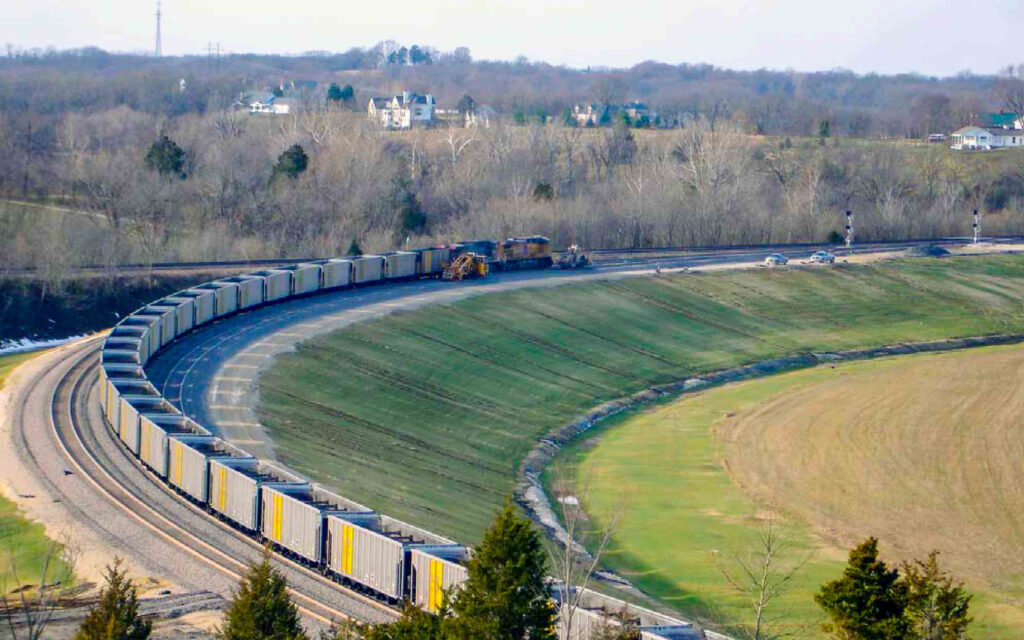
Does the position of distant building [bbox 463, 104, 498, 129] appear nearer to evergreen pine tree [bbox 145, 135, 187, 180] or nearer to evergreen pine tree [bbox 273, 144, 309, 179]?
evergreen pine tree [bbox 273, 144, 309, 179]

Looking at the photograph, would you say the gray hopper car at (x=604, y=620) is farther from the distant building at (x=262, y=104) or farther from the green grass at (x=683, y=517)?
the distant building at (x=262, y=104)

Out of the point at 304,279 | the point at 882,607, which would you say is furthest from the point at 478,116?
the point at 882,607

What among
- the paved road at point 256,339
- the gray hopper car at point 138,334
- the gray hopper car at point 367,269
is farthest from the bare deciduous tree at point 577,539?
the gray hopper car at point 367,269

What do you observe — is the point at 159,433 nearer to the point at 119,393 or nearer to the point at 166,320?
the point at 119,393

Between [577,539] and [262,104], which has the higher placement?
[262,104]

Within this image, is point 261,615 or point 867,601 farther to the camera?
point 867,601

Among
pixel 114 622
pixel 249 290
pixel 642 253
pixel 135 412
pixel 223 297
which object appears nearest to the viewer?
pixel 114 622

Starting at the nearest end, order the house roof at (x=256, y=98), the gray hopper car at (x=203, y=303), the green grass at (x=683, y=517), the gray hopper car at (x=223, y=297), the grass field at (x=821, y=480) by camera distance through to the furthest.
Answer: the green grass at (x=683, y=517), the grass field at (x=821, y=480), the gray hopper car at (x=203, y=303), the gray hopper car at (x=223, y=297), the house roof at (x=256, y=98)

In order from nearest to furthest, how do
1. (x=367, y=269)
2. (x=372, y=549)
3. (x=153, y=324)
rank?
(x=372, y=549)
(x=153, y=324)
(x=367, y=269)

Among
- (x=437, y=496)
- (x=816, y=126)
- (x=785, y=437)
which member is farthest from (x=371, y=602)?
(x=816, y=126)
